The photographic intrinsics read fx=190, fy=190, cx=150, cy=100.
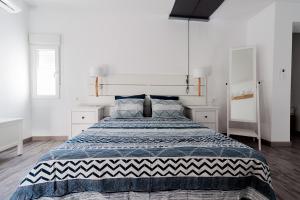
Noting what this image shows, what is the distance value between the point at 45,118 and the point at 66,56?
51.2 inches

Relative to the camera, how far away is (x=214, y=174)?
129cm

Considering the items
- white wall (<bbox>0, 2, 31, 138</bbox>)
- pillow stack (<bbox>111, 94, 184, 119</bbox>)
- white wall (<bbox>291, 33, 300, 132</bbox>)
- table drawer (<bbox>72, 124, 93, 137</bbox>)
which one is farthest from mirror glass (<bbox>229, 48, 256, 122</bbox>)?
white wall (<bbox>0, 2, 31, 138</bbox>)

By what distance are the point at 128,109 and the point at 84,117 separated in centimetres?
78

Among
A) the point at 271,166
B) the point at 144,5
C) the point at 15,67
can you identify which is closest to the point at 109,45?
the point at 144,5

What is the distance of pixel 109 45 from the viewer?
3.78m

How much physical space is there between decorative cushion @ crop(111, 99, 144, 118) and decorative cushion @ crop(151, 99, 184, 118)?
0.25m

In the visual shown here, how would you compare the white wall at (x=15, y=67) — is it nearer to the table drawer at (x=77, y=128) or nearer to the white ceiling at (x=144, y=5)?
the white ceiling at (x=144, y=5)

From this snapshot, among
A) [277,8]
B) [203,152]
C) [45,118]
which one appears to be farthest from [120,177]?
[277,8]

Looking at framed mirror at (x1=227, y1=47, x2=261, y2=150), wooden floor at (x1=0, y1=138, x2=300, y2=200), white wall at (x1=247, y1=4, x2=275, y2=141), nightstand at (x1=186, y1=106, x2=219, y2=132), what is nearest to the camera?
wooden floor at (x1=0, y1=138, x2=300, y2=200)

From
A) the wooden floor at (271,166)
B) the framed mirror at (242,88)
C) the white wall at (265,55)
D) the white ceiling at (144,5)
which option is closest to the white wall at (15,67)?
the white ceiling at (144,5)

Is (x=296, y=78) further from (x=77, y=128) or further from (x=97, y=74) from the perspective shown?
(x=77, y=128)

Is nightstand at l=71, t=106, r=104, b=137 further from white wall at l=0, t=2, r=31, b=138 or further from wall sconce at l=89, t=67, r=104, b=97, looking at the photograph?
white wall at l=0, t=2, r=31, b=138

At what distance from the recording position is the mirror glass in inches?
142

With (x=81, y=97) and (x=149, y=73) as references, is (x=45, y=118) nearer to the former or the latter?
(x=81, y=97)
